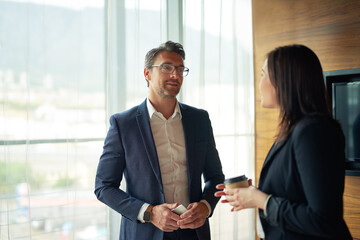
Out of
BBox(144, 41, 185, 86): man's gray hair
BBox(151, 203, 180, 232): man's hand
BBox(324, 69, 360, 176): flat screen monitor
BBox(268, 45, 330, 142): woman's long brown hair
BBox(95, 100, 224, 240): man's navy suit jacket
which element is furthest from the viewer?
BBox(324, 69, 360, 176): flat screen monitor

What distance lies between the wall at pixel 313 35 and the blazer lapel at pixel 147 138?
1.88 m

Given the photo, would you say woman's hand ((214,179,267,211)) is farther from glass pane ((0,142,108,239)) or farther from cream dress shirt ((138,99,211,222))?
glass pane ((0,142,108,239))

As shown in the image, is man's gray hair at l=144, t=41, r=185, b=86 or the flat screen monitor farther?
the flat screen monitor

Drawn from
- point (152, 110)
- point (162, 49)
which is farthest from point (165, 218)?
point (162, 49)

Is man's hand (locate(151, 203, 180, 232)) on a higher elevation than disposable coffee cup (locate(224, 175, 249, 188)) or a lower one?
lower

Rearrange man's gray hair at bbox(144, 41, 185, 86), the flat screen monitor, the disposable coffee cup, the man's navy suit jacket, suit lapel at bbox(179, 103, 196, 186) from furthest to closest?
1. the flat screen monitor
2. man's gray hair at bbox(144, 41, 185, 86)
3. suit lapel at bbox(179, 103, 196, 186)
4. the man's navy suit jacket
5. the disposable coffee cup

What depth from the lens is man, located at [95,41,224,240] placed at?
6.09ft

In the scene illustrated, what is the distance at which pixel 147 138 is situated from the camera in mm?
1969

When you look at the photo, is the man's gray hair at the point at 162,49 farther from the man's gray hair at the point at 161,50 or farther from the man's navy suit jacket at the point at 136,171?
the man's navy suit jacket at the point at 136,171

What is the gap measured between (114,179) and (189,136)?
505 mm

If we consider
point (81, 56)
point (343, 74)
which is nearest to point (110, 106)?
point (81, 56)

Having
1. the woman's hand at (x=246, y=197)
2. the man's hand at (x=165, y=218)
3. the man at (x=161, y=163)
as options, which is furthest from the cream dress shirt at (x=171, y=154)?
the woman's hand at (x=246, y=197)

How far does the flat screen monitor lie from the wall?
9cm


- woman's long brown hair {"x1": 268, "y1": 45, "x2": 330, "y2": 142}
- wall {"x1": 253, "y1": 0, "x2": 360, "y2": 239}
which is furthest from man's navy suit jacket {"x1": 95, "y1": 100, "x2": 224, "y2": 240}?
wall {"x1": 253, "y1": 0, "x2": 360, "y2": 239}
